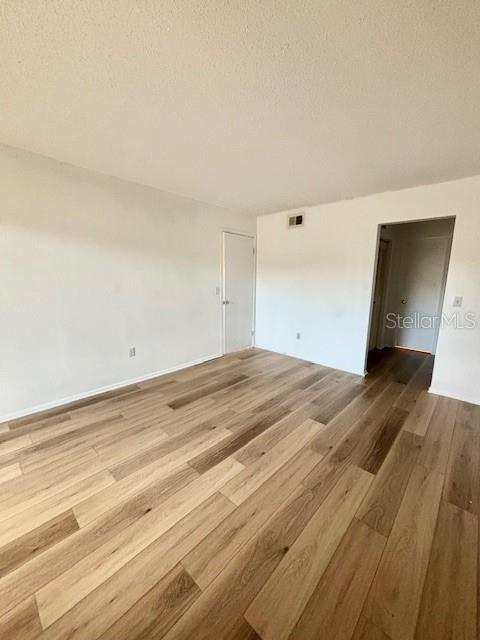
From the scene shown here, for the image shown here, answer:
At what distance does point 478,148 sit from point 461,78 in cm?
106

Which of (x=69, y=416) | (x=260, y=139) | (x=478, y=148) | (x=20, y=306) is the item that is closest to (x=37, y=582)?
(x=69, y=416)

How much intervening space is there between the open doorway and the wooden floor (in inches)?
94.4

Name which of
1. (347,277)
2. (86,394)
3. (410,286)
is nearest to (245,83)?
(347,277)

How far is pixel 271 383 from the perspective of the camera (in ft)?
11.0

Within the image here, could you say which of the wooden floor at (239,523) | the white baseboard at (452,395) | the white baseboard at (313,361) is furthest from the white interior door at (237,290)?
the white baseboard at (452,395)

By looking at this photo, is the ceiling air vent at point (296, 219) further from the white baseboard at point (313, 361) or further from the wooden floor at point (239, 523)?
the wooden floor at point (239, 523)

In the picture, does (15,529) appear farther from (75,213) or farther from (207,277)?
(207,277)

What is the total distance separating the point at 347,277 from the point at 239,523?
10.6 feet

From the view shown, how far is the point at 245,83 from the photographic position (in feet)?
4.82

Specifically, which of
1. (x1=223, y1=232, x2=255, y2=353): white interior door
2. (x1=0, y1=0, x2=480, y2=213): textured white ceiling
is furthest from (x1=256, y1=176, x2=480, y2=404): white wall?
(x1=0, y1=0, x2=480, y2=213): textured white ceiling

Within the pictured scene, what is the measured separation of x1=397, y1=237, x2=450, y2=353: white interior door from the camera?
14.7 ft

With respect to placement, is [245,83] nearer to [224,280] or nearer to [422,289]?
[224,280]

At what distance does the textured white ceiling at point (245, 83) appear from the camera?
1104mm

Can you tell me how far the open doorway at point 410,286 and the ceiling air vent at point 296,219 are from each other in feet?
4.73
